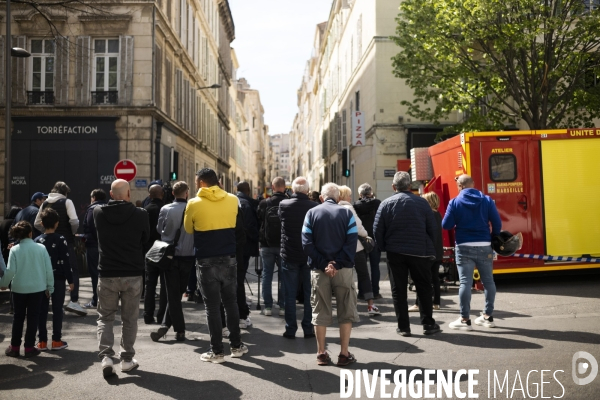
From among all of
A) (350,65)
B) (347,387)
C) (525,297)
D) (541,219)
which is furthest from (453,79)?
(350,65)

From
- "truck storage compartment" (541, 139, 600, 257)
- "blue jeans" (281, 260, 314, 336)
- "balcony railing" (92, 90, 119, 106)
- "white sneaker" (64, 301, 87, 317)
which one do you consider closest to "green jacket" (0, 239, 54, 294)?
"white sneaker" (64, 301, 87, 317)

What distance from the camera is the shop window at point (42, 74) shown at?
75.3 feet

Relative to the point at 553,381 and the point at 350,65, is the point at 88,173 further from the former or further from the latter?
the point at 553,381

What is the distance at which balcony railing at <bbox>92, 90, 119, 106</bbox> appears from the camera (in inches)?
903

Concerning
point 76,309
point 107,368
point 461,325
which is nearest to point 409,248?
point 461,325

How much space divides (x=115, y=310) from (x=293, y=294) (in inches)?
88.9

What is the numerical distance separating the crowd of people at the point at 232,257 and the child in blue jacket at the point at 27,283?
11mm

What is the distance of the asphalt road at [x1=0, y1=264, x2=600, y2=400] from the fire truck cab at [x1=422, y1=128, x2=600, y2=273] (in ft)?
8.03

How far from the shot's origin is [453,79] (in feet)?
59.5

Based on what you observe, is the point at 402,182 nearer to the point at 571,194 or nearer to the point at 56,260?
the point at 56,260

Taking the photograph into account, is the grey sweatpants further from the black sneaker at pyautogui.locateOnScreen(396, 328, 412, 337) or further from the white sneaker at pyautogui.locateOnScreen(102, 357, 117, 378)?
the black sneaker at pyautogui.locateOnScreen(396, 328, 412, 337)

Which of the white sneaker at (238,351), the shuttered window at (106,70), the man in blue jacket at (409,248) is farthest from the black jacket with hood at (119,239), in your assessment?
the shuttered window at (106,70)

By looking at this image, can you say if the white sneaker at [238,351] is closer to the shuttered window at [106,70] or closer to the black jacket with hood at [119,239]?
the black jacket with hood at [119,239]

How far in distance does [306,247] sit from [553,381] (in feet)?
8.33
